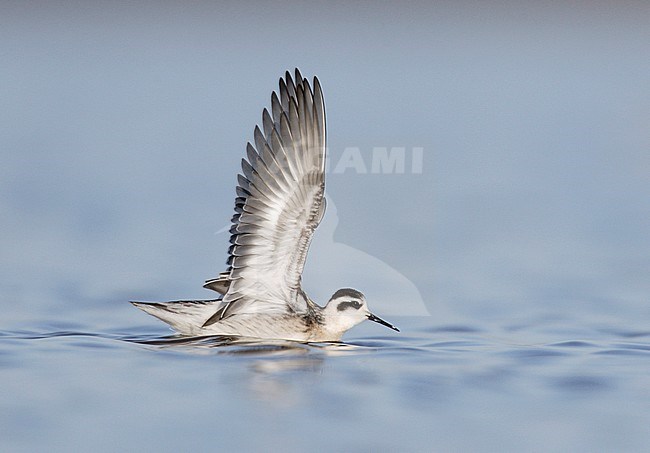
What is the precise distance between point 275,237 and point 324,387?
1.55 m

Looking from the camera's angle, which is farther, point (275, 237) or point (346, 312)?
point (346, 312)

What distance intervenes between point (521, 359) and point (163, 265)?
3086mm

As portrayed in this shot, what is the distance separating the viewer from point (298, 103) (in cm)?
766

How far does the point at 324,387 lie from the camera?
6.49 metres

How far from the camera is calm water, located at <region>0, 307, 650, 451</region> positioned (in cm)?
567

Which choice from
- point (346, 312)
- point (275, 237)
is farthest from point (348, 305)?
point (275, 237)

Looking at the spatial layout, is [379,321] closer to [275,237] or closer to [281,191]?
[275,237]

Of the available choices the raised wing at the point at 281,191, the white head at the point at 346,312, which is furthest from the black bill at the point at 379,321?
the raised wing at the point at 281,191

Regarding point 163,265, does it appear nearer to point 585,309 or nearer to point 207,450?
point 585,309

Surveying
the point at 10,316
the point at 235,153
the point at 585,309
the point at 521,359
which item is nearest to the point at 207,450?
the point at 521,359

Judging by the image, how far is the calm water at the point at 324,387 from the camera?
567 centimetres

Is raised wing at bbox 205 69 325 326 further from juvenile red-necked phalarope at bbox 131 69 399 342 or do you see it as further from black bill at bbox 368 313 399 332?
black bill at bbox 368 313 399 332

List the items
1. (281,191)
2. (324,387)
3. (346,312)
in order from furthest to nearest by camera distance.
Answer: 1. (346,312)
2. (281,191)
3. (324,387)

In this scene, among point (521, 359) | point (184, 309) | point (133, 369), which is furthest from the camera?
point (184, 309)
